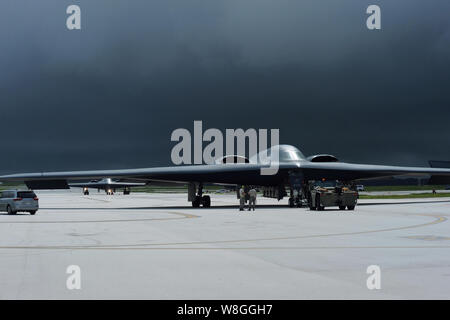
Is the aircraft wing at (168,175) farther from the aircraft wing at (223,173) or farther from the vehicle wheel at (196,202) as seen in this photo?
the vehicle wheel at (196,202)

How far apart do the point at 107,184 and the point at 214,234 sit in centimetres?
8724

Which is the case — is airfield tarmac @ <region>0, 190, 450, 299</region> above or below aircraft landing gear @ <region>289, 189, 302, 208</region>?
above

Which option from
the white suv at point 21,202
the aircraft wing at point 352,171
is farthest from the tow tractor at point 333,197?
the white suv at point 21,202

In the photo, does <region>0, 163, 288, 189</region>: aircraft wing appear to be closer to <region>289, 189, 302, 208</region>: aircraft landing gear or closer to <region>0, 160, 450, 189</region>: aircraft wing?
<region>0, 160, 450, 189</region>: aircraft wing

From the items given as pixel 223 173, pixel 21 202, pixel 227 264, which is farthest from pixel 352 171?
pixel 227 264

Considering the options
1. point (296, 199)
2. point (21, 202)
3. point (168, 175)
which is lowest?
point (296, 199)

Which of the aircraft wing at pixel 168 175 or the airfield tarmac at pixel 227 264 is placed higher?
the aircraft wing at pixel 168 175

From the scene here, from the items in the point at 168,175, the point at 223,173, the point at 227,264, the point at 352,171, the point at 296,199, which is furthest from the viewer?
the point at 352,171

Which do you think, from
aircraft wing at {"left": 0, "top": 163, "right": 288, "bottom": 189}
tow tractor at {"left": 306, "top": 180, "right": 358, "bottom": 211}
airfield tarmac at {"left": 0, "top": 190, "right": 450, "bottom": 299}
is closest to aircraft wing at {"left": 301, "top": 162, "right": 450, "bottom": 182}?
aircraft wing at {"left": 0, "top": 163, "right": 288, "bottom": 189}

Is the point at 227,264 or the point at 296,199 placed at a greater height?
the point at 227,264

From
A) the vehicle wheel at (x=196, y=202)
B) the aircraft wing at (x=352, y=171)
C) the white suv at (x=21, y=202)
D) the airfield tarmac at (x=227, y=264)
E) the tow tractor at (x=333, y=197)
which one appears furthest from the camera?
the vehicle wheel at (x=196, y=202)

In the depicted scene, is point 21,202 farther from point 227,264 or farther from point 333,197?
point 227,264
